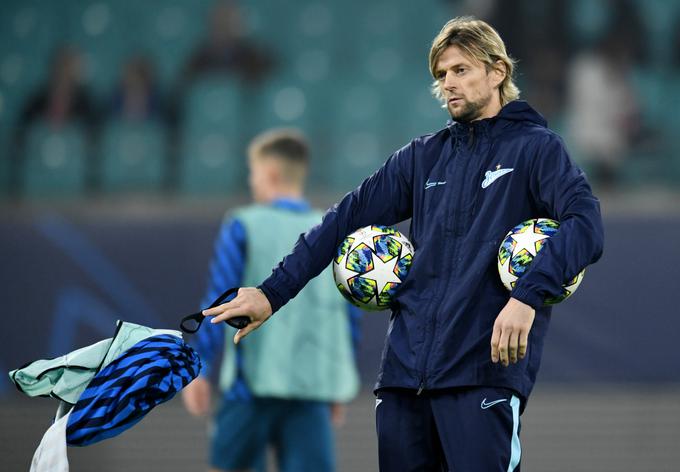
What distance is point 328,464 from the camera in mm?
5488

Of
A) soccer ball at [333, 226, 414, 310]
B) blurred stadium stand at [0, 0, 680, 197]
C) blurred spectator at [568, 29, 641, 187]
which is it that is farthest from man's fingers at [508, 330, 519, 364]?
blurred spectator at [568, 29, 641, 187]

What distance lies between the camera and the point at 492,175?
11.9 feet

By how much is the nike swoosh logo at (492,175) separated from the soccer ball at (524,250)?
18cm

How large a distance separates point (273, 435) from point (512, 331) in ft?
8.31

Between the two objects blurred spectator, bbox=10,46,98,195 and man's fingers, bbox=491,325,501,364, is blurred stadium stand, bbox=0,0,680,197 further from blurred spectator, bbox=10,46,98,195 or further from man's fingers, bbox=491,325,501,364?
man's fingers, bbox=491,325,501,364

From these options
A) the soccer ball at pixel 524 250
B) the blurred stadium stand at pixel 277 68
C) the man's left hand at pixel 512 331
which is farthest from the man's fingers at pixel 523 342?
the blurred stadium stand at pixel 277 68

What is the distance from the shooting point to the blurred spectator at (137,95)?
39.0 feet

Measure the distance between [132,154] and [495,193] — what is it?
785 centimetres

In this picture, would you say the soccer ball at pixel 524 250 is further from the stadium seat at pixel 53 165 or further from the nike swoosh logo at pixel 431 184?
the stadium seat at pixel 53 165

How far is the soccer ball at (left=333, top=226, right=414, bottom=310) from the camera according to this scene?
3.77m

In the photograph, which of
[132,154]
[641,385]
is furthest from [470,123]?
[132,154]

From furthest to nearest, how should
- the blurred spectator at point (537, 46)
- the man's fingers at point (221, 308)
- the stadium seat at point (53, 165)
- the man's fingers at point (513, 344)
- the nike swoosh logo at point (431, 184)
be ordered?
1. the blurred spectator at point (537, 46)
2. the stadium seat at point (53, 165)
3. the nike swoosh logo at point (431, 184)
4. the man's fingers at point (221, 308)
5. the man's fingers at point (513, 344)

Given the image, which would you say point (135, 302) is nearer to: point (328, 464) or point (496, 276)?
point (328, 464)

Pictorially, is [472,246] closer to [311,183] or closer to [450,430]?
[450,430]
